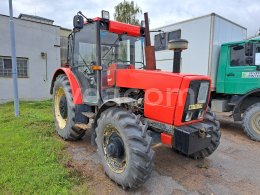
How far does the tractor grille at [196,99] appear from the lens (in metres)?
3.19

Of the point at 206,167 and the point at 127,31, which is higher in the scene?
the point at 127,31

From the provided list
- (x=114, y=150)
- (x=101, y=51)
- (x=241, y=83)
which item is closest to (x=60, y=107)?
(x=101, y=51)

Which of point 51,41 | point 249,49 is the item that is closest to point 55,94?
point 249,49

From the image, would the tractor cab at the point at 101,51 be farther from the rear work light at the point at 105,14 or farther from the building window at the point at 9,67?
the building window at the point at 9,67

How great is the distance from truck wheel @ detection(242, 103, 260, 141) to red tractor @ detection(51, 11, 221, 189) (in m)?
2.45

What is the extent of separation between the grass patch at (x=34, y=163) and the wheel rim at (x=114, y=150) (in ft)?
1.66

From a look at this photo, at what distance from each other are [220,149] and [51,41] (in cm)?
991

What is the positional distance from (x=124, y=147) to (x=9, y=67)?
9231mm

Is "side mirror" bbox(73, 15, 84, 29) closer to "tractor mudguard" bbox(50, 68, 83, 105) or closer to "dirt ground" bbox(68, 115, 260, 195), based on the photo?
"tractor mudguard" bbox(50, 68, 83, 105)

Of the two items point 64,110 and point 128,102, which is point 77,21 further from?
point 64,110

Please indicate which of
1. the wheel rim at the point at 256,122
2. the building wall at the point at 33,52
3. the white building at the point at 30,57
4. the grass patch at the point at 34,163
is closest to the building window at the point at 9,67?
the white building at the point at 30,57

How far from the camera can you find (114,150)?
321cm

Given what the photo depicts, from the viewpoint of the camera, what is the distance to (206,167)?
3.85 meters

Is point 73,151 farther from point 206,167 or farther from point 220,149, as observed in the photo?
point 220,149
